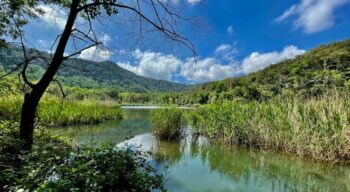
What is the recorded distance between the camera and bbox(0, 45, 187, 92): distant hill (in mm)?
4766

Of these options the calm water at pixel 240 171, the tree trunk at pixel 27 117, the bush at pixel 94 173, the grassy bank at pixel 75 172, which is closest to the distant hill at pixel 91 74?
the tree trunk at pixel 27 117

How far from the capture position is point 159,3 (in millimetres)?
3551

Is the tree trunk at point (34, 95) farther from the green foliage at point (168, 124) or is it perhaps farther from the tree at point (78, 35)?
the green foliage at point (168, 124)

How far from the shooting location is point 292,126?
26.4ft

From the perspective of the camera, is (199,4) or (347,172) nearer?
(199,4)

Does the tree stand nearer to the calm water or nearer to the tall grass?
the calm water

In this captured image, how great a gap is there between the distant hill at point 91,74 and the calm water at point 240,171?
4.48 ft

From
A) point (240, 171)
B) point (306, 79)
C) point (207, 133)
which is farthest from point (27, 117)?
point (306, 79)

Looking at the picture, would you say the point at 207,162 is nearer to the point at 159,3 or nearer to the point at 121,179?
the point at 121,179

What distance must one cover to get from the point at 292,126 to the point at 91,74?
5.97 m

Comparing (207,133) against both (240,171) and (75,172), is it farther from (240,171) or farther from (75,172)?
(75,172)

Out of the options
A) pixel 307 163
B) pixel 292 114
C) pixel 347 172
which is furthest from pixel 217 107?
pixel 347 172

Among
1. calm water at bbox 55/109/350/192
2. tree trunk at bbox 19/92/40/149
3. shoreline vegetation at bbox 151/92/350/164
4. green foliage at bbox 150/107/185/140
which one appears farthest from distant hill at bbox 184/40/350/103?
tree trunk at bbox 19/92/40/149

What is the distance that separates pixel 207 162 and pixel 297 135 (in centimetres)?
278
